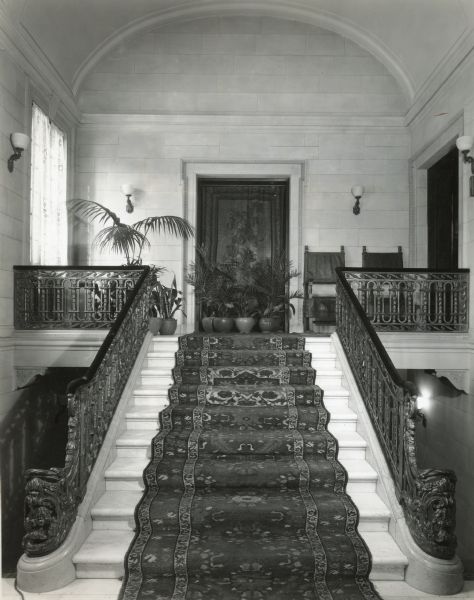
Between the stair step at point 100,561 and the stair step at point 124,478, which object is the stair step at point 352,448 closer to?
the stair step at point 124,478

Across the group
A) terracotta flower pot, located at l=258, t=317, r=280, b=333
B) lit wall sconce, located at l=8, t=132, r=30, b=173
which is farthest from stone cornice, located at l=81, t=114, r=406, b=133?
terracotta flower pot, located at l=258, t=317, r=280, b=333

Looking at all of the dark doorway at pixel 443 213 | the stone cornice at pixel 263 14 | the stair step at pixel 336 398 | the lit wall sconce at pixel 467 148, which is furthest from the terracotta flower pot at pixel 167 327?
the stone cornice at pixel 263 14

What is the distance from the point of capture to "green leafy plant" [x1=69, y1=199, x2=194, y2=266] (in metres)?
7.91

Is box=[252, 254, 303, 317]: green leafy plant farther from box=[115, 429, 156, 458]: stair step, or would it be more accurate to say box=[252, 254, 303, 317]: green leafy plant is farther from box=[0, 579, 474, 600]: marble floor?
box=[0, 579, 474, 600]: marble floor

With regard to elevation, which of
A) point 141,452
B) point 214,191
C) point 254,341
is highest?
point 214,191

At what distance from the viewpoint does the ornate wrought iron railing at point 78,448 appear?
356 centimetres

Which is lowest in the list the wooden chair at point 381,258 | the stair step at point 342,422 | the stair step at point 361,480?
Answer: the stair step at point 361,480

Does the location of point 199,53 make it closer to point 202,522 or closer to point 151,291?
point 151,291

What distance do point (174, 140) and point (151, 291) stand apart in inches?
136

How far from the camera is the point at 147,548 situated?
3.66m

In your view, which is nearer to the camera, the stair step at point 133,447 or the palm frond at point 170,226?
the stair step at point 133,447

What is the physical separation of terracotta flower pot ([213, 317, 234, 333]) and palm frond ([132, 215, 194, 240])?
163 centimetres

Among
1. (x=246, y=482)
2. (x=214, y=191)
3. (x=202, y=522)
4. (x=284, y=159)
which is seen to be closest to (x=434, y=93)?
(x=284, y=159)

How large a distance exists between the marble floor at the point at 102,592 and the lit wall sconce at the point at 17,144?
471 centimetres
